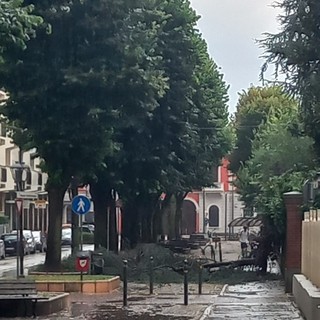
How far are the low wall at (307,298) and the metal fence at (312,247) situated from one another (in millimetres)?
171

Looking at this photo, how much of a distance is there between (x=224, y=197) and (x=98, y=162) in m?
80.3

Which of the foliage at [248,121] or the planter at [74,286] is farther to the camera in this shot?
the foliage at [248,121]

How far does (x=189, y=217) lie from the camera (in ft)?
373

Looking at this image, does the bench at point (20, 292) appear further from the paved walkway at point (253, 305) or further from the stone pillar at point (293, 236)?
the stone pillar at point (293, 236)

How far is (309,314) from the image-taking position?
18188mm

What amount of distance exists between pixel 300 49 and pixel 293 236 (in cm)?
775

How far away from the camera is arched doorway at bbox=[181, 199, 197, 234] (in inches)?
4396

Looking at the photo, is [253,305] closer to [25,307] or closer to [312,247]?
[312,247]

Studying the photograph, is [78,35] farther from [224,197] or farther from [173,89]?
[224,197]

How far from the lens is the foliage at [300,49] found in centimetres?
2083

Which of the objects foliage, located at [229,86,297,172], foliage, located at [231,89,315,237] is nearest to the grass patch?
foliage, located at [231,89,315,237]

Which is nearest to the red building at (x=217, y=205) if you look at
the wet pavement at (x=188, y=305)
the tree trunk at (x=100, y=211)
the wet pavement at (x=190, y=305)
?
the tree trunk at (x=100, y=211)

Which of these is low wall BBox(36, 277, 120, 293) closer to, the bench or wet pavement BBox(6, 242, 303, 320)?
wet pavement BBox(6, 242, 303, 320)

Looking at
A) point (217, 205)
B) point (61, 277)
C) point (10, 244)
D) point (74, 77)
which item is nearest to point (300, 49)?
point (74, 77)
